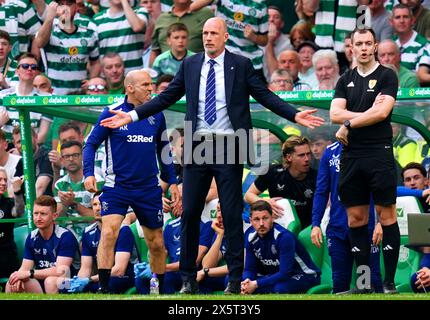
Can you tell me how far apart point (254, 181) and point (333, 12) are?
11.5ft

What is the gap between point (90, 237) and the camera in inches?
558

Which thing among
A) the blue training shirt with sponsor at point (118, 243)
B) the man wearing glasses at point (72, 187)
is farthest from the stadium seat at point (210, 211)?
the man wearing glasses at point (72, 187)

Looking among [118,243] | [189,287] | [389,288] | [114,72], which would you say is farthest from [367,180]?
[114,72]

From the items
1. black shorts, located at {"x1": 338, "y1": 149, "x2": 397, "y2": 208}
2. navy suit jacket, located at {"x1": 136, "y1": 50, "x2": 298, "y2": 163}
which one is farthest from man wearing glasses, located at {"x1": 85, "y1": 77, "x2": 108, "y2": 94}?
black shorts, located at {"x1": 338, "y1": 149, "x2": 397, "y2": 208}

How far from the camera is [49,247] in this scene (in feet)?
46.2

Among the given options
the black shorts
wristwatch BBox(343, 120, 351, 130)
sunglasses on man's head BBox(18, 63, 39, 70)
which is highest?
sunglasses on man's head BBox(18, 63, 39, 70)

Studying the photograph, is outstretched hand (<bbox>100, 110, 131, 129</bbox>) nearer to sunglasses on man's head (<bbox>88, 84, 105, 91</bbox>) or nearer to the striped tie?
the striped tie

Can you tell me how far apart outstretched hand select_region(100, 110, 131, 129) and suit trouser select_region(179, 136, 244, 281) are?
2.24 ft

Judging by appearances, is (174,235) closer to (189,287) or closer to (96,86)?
(189,287)

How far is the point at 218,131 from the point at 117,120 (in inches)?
36.9

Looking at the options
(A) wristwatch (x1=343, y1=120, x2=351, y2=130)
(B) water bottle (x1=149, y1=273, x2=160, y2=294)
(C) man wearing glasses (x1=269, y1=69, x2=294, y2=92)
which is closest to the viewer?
(A) wristwatch (x1=343, y1=120, x2=351, y2=130)

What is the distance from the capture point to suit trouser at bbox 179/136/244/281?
444 inches

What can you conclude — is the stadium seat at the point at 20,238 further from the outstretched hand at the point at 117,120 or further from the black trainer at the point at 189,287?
the black trainer at the point at 189,287
